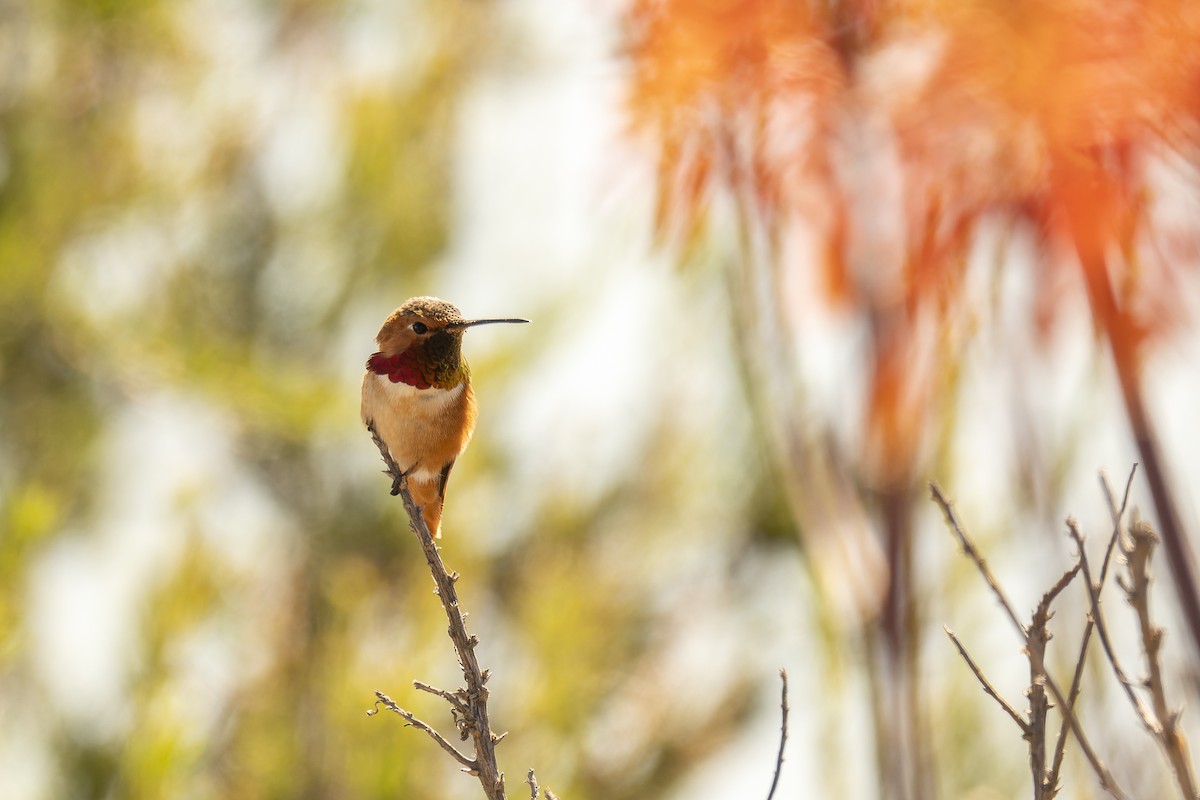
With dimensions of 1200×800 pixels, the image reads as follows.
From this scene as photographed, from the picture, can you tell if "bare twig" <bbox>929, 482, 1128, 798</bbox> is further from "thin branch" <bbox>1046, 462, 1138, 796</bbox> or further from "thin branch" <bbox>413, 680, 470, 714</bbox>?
"thin branch" <bbox>413, 680, 470, 714</bbox>

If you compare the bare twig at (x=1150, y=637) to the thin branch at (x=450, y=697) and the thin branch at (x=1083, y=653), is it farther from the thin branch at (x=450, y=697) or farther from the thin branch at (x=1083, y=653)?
the thin branch at (x=450, y=697)

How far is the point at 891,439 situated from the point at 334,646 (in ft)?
8.77

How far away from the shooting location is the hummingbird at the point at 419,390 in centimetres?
168

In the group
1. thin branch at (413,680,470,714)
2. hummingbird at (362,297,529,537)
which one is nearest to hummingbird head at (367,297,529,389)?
hummingbird at (362,297,529,537)

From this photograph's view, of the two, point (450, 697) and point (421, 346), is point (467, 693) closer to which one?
point (450, 697)

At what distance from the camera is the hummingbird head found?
5.55 ft

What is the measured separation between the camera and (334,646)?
Answer: 3.72 meters

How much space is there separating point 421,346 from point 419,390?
6 centimetres

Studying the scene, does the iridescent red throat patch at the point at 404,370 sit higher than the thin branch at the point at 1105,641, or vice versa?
the iridescent red throat patch at the point at 404,370

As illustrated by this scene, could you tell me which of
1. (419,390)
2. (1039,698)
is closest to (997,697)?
(1039,698)

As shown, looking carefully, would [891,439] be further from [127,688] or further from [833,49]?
[127,688]

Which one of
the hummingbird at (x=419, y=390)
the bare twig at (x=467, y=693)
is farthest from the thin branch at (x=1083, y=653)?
the hummingbird at (x=419, y=390)

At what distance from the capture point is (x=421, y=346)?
1.69 metres

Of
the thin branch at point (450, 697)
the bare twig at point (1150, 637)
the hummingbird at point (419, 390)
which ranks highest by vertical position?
the hummingbird at point (419, 390)
